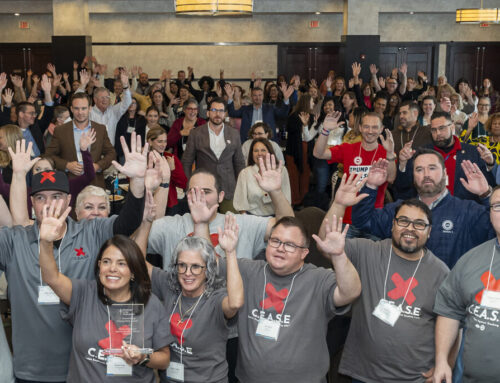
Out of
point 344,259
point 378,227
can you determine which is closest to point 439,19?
point 378,227

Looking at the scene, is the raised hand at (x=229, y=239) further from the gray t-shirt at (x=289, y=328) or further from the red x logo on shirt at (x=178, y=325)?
the red x logo on shirt at (x=178, y=325)

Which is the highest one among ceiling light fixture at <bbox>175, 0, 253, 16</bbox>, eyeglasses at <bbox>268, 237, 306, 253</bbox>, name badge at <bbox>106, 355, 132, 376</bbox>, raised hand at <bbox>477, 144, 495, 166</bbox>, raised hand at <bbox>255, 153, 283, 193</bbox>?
ceiling light fixture at <bbox>175, 0, 253, 16</bbox>

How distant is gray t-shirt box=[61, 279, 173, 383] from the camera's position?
2.62 meters

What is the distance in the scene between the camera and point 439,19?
15.9m

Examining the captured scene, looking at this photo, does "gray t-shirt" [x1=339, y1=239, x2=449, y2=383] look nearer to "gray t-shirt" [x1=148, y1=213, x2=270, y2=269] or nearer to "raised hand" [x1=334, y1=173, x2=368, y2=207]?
"raised hand" [x1=334, y1=173, x2=368, y2=207]

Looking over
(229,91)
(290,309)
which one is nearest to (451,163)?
(290,309)

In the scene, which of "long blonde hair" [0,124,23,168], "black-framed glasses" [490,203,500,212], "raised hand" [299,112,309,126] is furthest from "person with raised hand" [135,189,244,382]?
"raised hand" [299,112,309,126]

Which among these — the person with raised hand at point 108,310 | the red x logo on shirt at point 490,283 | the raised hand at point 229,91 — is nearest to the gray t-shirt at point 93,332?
the person with raised hand at point 108,310

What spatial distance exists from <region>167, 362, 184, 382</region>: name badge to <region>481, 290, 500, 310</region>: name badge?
1.34m

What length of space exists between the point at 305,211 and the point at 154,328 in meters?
1.96

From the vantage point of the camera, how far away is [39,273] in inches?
112

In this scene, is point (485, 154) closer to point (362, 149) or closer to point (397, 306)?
point (362, 149)

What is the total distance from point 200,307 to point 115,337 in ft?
1.35

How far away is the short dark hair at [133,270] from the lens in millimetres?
2723
